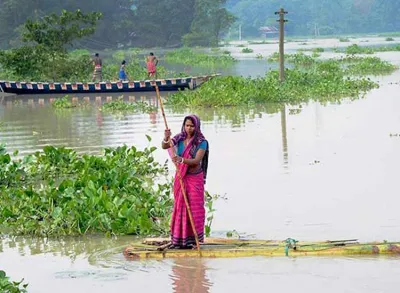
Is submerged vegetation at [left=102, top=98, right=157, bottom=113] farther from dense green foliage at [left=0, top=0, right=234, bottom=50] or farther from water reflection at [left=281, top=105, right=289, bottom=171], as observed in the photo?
dense green foliage at [left=0, top=0, right=234, bottom=50]

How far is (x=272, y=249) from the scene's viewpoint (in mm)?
8961

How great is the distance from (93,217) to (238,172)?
3866mm

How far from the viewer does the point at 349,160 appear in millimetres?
14828

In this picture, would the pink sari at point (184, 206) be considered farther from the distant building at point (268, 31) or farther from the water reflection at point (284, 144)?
the distant building at point (268, 31)

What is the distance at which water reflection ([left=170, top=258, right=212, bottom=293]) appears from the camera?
850 cm

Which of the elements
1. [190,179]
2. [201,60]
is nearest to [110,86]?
[190,179]

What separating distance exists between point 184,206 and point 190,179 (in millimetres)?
251

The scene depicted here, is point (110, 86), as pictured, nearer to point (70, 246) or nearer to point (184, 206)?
point (70, 246)

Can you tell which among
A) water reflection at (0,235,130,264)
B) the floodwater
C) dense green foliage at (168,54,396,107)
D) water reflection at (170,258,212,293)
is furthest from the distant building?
water reflection at (170,258,212,293)

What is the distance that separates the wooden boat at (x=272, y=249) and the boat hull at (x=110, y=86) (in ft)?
62.3

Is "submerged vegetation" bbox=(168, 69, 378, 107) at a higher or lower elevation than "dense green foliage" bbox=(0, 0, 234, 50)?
lower

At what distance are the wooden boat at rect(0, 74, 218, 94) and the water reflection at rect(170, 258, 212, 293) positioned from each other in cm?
1919

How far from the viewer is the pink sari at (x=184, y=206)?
907 cm

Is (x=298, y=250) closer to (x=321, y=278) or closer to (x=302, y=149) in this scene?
(x=321, y=278)
